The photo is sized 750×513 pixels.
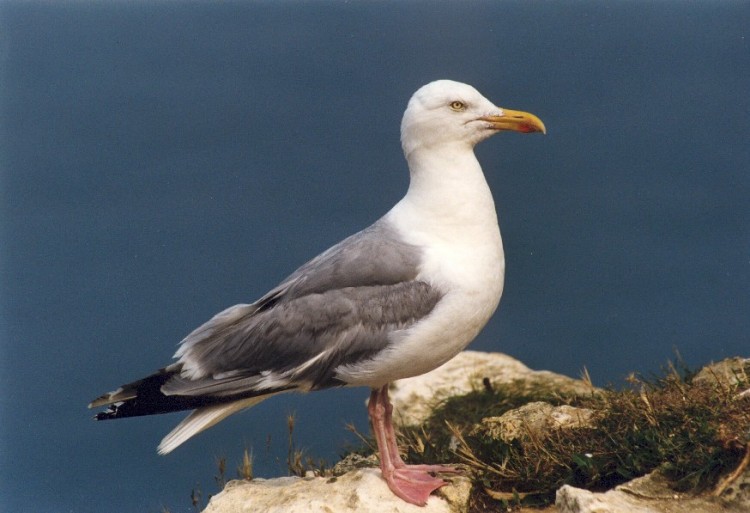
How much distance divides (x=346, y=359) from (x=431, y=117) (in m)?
1.57

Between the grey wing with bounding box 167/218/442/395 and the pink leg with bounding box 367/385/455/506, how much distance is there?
1.65 feet

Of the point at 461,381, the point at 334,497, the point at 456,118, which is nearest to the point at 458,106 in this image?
the point at 456,118

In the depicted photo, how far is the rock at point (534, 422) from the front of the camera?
21.7 ft

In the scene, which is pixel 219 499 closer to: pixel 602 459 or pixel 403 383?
pixel 602 459

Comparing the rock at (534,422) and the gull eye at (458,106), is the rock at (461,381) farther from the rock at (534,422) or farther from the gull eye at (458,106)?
the gull eye at (458,106)

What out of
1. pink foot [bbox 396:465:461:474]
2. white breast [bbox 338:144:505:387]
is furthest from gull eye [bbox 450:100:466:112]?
pink foot [bbox 396:465:461:474]

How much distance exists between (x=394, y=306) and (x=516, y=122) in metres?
1.38

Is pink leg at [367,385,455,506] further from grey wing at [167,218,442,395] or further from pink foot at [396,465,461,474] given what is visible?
grey wing at [167,218,442,395]

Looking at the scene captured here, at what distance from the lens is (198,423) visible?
6.34 m

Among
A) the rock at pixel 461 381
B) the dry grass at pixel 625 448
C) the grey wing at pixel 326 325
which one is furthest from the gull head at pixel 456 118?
the rock at pixel 461 381

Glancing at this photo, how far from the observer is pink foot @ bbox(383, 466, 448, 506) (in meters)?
6.27

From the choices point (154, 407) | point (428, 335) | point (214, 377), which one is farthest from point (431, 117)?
point (154, 407)

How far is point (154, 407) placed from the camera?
6355 millimetres

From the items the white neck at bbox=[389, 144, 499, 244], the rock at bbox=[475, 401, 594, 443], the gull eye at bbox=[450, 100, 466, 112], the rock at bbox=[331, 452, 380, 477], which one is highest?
the gull eye at bbox=[450, 100, 466, 112]
